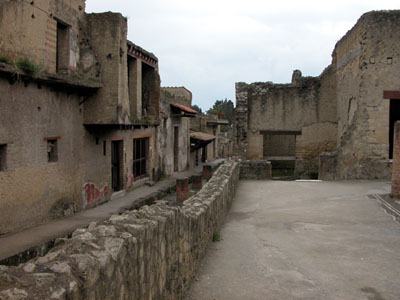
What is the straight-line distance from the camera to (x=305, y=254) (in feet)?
19.0

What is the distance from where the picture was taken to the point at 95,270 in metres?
2.32

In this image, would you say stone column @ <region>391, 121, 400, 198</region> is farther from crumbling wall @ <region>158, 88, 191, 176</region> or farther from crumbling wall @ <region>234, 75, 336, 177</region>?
crumbling wall @ <region>158, 88, 191, 176</region>

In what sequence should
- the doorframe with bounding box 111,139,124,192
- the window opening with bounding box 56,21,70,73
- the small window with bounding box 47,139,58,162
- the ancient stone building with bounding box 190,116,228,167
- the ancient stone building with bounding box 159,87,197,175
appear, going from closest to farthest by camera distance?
the small window with bounding box 47,139,58,162, the window opening with bounding box 56,21,70,73, the doorframe with bounding box 111,139,124,192, the ancient stone building with bounding box 159,87,197,175, the ancient stone building with bounding box 190,116,228,167

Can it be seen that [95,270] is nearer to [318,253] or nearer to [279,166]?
[318,253]

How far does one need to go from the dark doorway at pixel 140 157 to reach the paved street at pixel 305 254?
687 centimetres

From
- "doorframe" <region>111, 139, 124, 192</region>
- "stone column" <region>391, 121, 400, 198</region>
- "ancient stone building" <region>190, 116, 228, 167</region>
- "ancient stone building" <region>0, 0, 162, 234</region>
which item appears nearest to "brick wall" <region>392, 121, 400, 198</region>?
"stone column" <region>391, 121, 400, 198</region>

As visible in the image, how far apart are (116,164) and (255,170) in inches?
199

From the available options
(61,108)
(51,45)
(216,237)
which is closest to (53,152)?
(61,108)

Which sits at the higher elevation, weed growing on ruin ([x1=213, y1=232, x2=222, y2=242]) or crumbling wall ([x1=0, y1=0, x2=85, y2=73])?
crumbling wall ([x1=0, y1=0, x2=85, y2=73])

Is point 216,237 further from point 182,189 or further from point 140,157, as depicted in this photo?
point 140,157

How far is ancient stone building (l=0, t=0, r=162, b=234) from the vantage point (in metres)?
8.38

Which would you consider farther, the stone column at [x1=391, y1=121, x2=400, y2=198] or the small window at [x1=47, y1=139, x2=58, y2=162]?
the small window at [x1=47, y1=139, x2=58, y2=162]

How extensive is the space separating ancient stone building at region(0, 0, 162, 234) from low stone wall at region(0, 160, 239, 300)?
16.8 ft

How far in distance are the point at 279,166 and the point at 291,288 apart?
1733 cm
